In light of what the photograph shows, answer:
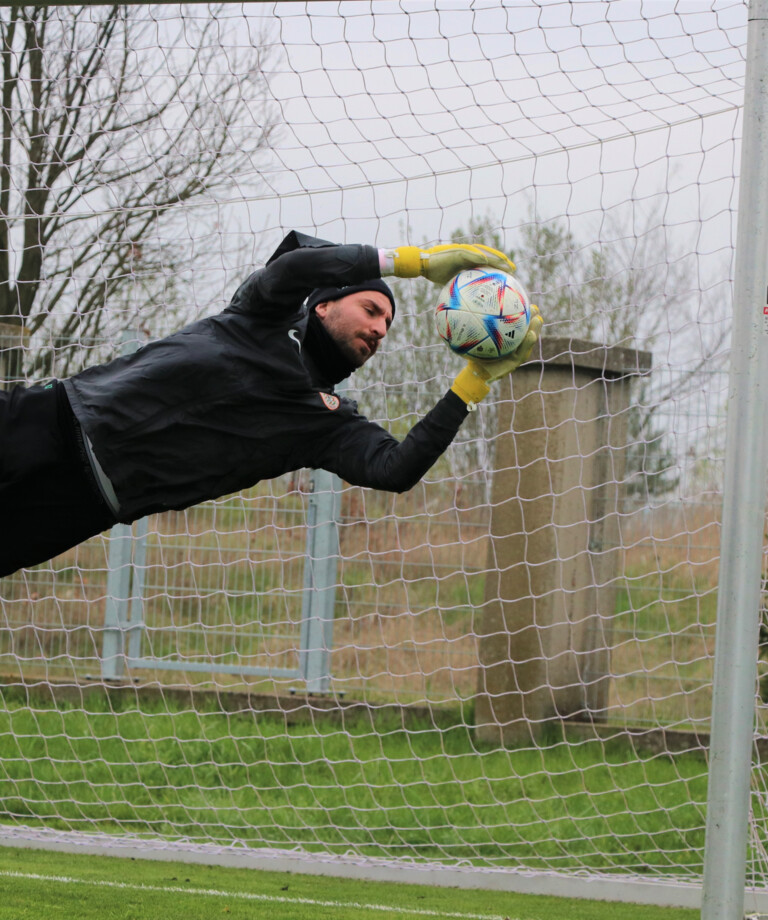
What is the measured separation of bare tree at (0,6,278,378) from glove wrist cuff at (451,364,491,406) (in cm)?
318

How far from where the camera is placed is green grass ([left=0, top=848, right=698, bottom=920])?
176 inches

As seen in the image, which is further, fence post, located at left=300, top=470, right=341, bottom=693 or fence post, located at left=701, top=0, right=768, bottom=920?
fence post, located at left=300, top=470, right=341, bottom=693

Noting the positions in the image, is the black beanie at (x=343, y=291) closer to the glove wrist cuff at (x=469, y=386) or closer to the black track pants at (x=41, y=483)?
the glove wrist cuff at (x=469, y=386)

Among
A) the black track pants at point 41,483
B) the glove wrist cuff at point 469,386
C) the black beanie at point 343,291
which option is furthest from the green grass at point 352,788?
the black beanie at point 343,291

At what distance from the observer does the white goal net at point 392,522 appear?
589 centimetres

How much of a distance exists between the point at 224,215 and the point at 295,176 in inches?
24.3

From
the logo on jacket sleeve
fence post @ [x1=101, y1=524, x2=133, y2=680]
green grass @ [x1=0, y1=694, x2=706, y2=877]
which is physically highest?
the logo on jacket sleeve

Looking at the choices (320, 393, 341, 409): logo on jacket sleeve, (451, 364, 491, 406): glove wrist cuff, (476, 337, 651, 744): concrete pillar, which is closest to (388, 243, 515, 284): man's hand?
(451, 364, 491, 406): glove wrist cuff

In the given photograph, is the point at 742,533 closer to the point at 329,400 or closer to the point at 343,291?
the point at 329,400

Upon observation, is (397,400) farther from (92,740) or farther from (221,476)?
(221,476)

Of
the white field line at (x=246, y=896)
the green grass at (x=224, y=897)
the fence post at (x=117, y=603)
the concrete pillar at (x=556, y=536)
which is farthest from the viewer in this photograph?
the fence post at (x=117, y=603)

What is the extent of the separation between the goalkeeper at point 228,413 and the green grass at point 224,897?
1.53 meters

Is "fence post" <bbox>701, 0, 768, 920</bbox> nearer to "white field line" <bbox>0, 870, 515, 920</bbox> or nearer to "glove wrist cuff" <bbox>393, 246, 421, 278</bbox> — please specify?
"glove wrist cuff" <bbox>393, 246, 421, 278</bbox>

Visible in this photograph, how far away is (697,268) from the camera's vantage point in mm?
5953
